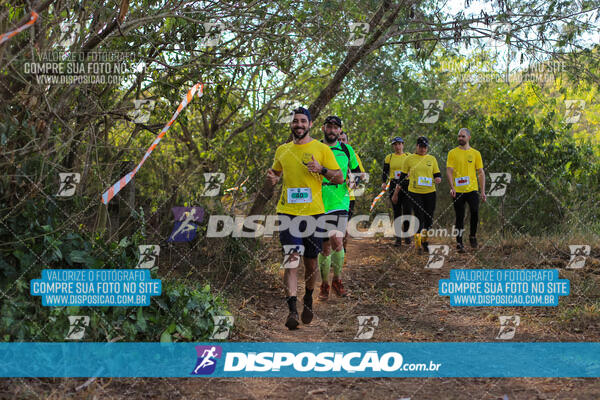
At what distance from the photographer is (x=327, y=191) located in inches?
283

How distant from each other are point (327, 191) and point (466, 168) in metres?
3.64

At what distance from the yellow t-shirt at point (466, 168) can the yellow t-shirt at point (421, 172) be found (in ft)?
1.36

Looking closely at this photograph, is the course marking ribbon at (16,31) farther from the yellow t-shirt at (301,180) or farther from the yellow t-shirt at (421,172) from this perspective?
the yellow t-shirt at (421,172)

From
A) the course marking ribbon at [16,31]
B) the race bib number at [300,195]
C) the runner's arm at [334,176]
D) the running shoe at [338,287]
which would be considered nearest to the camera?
the course marking ribbon at [16,31]

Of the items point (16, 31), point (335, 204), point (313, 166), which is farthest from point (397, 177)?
point (16, 31)

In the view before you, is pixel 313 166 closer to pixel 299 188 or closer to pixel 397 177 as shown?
pixel 299 188

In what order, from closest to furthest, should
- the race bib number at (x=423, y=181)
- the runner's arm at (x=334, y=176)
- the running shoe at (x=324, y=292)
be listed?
the runner's arm at (x=334, y=176), the running shoe at (x=324, y=292), the race bib number at (x=423, y=181)

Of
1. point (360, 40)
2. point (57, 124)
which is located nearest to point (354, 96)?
point (360, 40)

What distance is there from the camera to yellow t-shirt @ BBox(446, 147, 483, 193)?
9891 mm

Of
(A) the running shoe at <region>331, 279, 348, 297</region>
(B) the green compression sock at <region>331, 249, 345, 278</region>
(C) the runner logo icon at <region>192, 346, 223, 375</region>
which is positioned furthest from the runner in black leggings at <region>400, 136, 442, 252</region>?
(C) the runner logo icon at <region>192, 346, 223, 375</region>

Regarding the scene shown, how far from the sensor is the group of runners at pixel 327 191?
6.12 meters

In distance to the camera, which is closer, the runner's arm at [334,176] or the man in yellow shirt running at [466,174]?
the runner's arm at [334,176]

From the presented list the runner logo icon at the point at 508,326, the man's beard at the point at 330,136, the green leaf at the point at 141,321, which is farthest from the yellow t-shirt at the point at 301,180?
the runner logo icon at the point at 508,326

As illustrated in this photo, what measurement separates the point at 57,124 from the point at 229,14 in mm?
2278
